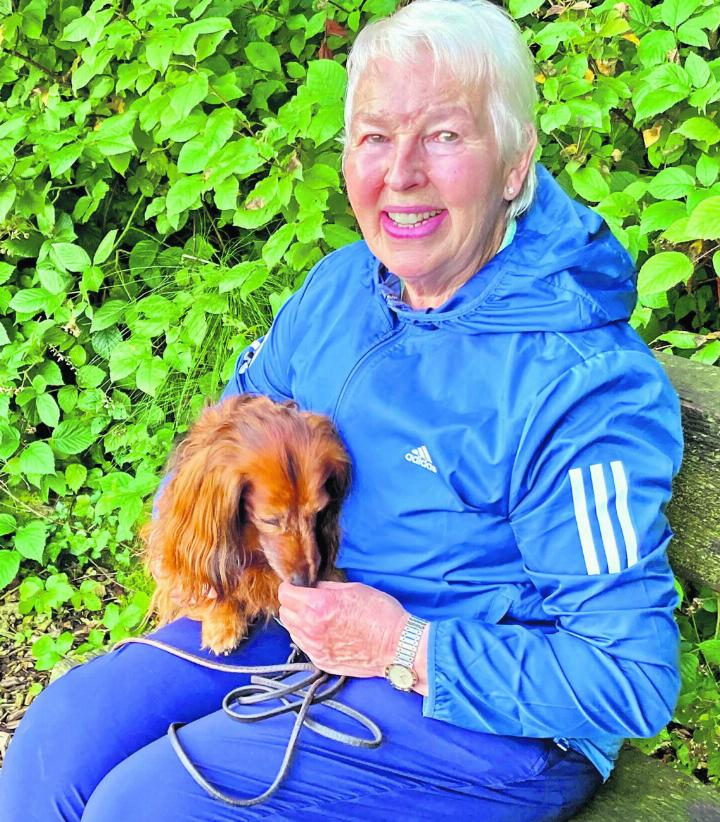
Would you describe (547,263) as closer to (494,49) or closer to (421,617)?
(494,49)

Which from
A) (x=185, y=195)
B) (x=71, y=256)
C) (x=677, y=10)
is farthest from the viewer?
(x=71, y=256)

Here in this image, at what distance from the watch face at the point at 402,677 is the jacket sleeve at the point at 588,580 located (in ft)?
0.20

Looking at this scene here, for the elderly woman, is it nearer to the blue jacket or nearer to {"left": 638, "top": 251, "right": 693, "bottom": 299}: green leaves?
the blue jacket

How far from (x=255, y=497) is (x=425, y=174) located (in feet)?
2.56

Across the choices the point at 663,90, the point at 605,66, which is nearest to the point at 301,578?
the point at 663,90

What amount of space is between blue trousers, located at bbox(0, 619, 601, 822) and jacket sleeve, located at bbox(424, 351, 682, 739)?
3.6 inches

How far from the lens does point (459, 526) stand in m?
1.89

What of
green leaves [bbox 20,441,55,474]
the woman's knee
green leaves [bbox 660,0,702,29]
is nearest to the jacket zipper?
the woman's knee

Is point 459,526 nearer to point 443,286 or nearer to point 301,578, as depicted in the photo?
point 301,578

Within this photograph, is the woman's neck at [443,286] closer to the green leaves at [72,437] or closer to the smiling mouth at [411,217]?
the smiling mouth at [411,217]

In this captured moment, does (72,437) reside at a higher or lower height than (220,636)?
lower

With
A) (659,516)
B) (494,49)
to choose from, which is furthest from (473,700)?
(494,49)

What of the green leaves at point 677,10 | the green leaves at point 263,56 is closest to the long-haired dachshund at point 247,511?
the green leaves at point 677,10

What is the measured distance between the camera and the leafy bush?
2863 millimetres
